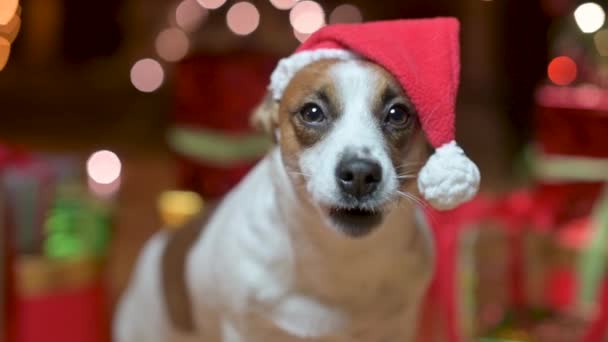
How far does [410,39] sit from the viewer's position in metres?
0.78

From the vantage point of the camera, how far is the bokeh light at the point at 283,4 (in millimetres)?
1680

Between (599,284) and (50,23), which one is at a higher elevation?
(50,23)

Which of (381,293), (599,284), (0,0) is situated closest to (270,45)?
(0,0)

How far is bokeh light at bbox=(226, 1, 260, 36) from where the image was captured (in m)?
1.62

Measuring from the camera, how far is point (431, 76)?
76cm

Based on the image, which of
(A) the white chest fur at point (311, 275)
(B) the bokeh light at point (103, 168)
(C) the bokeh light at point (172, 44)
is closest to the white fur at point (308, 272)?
(A) the white chest fur at point (311, 275)

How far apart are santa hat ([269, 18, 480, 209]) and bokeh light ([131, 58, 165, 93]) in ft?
4.00

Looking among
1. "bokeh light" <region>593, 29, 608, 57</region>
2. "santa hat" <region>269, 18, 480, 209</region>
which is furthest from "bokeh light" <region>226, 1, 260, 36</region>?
"santa hat" <region>269, 18, 480, 209</region>

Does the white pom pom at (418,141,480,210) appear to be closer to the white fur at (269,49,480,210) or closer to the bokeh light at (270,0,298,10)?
the white fur at (269,49,480,210)

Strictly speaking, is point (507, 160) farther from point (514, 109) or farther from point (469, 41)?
point (469, 41)

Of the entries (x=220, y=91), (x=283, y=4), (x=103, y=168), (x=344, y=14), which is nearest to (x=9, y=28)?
(x=103, y=168)

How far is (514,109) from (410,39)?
123 cm

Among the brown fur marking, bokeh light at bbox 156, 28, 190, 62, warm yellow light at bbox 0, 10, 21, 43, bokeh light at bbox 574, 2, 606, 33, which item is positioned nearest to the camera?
the brown fur marking

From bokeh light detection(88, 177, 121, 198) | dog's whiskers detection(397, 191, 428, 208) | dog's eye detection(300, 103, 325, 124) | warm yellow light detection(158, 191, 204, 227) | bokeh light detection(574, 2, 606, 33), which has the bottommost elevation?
warm yellow light detection(158, 191, 204, 227)
